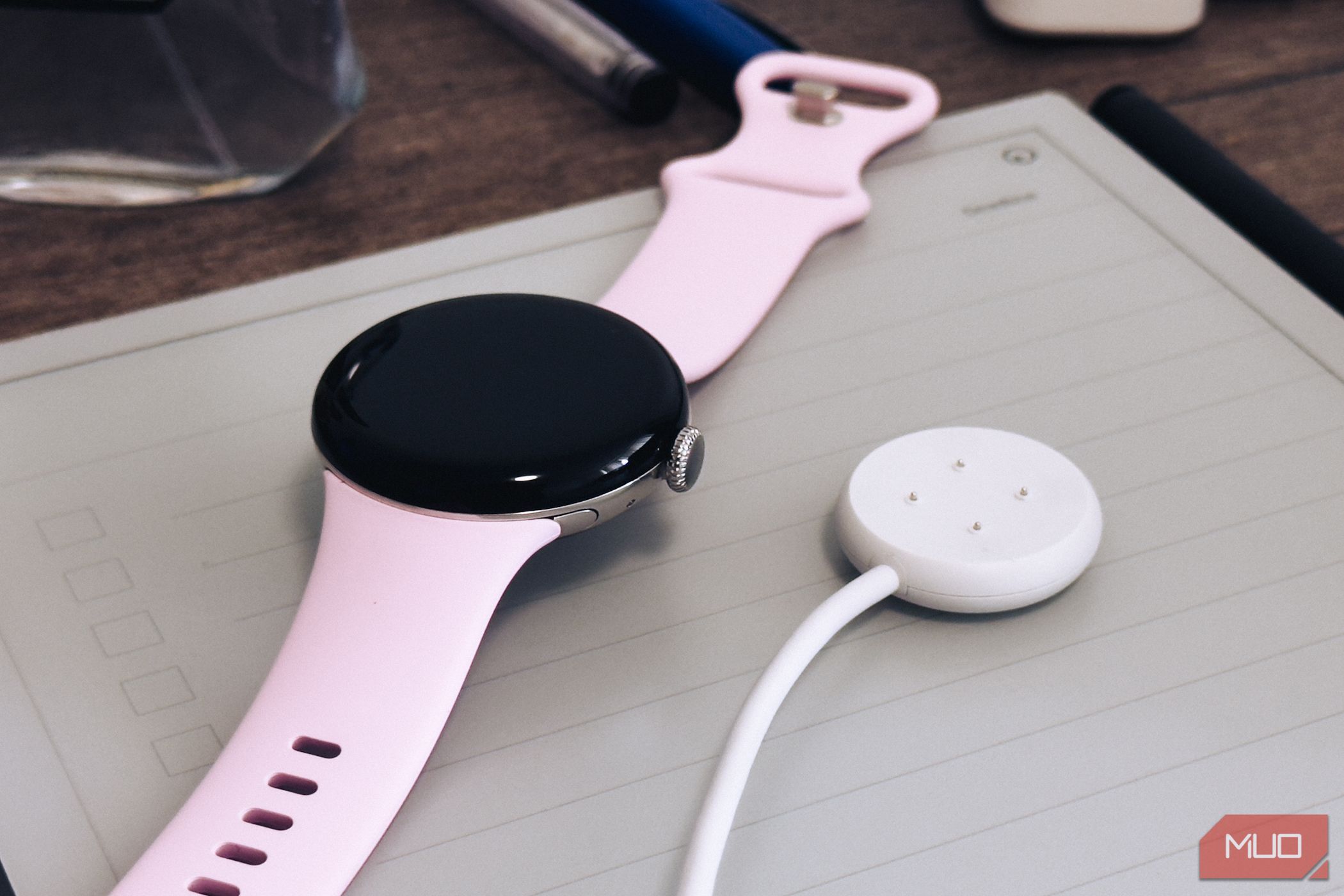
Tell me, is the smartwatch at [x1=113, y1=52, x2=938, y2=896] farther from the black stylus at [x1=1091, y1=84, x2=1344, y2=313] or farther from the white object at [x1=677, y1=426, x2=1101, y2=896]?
the black stylus at [x1=1091, y1=84, x2=1344, y2=313]

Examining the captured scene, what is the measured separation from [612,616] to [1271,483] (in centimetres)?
20

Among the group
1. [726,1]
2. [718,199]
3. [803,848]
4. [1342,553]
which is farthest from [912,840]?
[726,1]

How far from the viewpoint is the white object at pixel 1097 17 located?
0.64 metres

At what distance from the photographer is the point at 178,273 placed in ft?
1.66

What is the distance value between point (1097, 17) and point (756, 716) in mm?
491

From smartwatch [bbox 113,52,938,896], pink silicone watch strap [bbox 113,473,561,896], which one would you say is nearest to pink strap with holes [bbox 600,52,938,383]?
smartwatch [bbox 113,52,938,896]

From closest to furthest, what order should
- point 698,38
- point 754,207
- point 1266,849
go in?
point 1266,849
point 754,207
point 698,38

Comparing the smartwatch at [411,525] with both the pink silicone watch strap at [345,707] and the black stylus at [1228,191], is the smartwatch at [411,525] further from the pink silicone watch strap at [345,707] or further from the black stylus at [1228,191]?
the black stylus at [1228,191]

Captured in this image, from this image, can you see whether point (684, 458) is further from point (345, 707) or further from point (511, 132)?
point (511, 132)

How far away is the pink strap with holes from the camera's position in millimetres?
417

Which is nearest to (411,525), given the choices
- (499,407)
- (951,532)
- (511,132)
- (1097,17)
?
(499,407)

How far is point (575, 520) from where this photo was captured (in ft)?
1.06

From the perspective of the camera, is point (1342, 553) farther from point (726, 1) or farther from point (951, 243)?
point (726, 1)

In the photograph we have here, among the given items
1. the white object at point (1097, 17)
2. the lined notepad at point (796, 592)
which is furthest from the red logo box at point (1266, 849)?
the white object at point (1097, 17)
